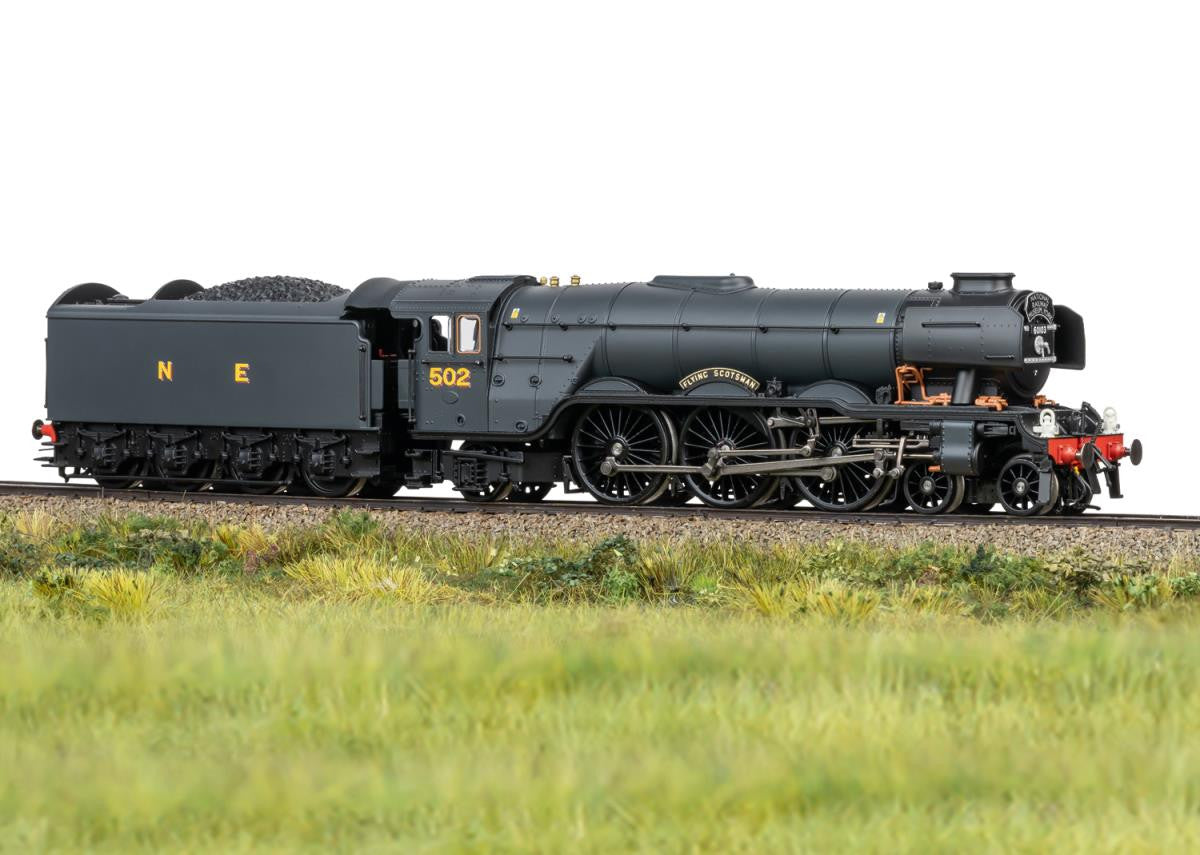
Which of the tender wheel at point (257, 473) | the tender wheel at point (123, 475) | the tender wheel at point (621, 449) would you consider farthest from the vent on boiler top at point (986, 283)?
the tender wheel at point (123, 475)

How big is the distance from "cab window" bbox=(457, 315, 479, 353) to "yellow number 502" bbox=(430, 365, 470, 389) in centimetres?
29

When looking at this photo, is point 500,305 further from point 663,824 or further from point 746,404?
point 663,824

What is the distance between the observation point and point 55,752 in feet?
31.6

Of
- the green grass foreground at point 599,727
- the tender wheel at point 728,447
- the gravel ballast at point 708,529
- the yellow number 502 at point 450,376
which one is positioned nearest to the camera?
the green grass foreground at point 599,727

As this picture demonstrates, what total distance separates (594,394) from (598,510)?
1.57 metres

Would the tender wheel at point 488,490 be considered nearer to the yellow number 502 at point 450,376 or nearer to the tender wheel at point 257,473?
the yellow number 502 at point 450,376

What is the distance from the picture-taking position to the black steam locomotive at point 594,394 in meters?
20.0

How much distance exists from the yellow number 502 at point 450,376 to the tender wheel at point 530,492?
1603 mm

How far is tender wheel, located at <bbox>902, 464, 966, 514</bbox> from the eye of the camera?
778 inches

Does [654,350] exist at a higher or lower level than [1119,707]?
higher

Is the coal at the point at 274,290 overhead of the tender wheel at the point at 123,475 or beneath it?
overhead

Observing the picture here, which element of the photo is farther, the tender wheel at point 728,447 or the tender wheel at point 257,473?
the tender wheel at point 257,473

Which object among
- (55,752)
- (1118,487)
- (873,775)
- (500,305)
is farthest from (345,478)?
(873,775)

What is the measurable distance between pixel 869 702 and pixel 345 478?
14470 mm
